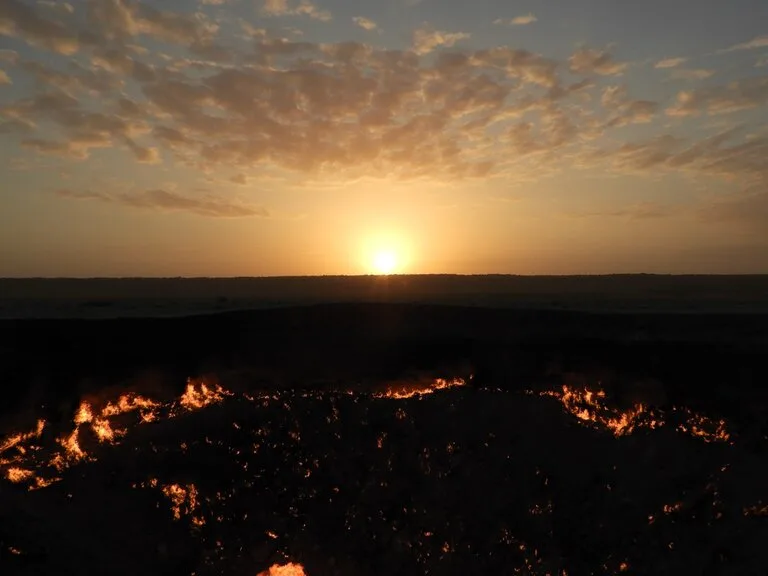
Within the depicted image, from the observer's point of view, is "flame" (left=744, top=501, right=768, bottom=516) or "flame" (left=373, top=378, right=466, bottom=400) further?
"flame" (left=373, top=378, right=466, bottom=400)

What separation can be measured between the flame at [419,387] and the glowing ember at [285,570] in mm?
3033

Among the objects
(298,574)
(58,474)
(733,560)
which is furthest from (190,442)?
(733,560)

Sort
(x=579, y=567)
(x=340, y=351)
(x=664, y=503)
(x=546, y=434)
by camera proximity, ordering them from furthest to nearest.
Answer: (x=340, y=351), (x=546, y=434), (x=664, y=503), (x=579, y=567)

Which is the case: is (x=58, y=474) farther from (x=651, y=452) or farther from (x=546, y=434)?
(x=651, y=452)

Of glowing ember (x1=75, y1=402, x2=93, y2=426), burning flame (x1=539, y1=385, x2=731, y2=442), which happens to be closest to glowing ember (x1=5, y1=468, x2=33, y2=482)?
glowing ember (x1=75, y1=402, x2=93, y2=426)

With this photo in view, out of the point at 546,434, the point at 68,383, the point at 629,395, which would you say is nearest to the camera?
the point at 546,434

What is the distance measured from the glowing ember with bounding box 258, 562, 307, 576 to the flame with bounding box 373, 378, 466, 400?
9.95ft

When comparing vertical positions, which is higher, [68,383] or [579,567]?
[68,383]

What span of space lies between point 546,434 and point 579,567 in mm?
1531

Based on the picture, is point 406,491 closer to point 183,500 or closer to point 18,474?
point 183,500

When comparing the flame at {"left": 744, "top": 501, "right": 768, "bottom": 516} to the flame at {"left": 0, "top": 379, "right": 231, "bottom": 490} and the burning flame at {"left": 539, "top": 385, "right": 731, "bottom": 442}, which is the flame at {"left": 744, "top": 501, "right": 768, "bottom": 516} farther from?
the flame at {"left": 0, "top": 379, "right": 231, "bottom": 490}

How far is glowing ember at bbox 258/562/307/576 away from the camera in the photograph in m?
6.83

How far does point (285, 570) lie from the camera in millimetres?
6871

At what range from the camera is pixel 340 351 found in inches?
460
